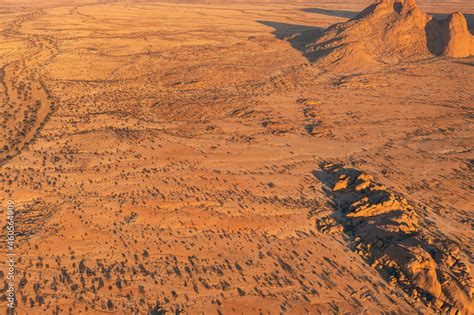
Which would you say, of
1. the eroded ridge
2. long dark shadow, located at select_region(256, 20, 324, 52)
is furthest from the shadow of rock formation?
the eroded ridge

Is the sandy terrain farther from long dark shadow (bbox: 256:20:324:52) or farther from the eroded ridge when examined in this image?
long dark shadow (bbox: 256:20:324:52)

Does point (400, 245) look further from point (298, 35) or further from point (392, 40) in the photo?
point (298, 35)

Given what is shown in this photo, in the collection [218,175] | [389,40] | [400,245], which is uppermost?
[389,40]

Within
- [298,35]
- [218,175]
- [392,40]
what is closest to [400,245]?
[218,175]

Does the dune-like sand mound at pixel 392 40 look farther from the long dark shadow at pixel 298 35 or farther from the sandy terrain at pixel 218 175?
the long dark shadow at pixel 298 35

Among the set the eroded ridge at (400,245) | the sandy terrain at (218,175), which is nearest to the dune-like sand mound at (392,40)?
the sandy terrain at (218,175)

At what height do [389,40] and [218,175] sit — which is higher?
[389,40]
